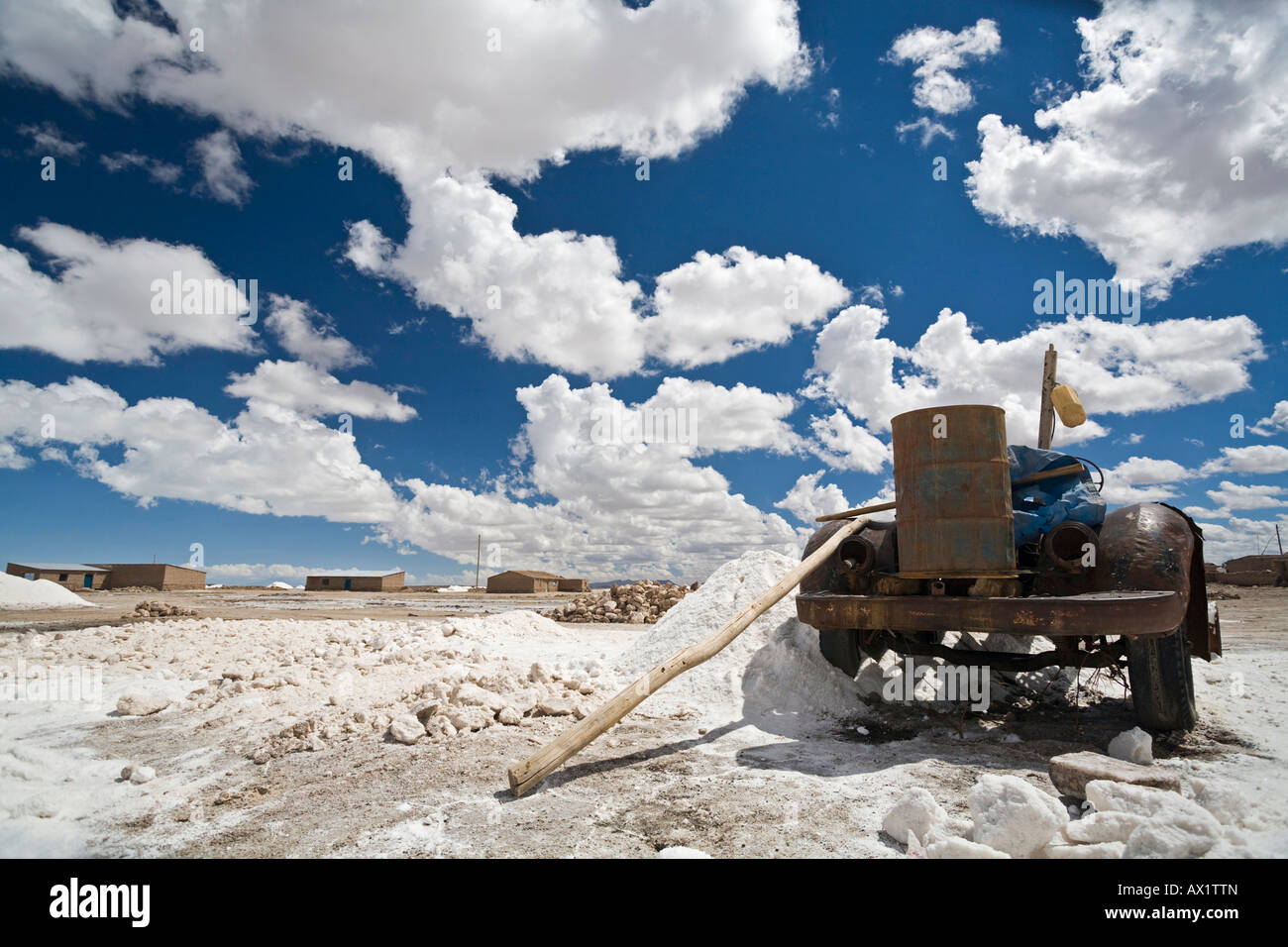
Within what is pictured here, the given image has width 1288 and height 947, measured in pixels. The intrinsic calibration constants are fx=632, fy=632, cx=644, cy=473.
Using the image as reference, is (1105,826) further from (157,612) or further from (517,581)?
(517,581)

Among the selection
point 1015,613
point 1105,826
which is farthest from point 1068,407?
point 1105,826

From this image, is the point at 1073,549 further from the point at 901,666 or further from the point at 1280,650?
the point at 1280,650

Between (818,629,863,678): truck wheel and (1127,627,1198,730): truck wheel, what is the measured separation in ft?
6.69

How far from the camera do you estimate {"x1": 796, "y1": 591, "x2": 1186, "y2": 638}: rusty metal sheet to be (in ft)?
12.5

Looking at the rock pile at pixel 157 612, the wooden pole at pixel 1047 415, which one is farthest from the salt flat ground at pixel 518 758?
the rock pile at pixel 157 612

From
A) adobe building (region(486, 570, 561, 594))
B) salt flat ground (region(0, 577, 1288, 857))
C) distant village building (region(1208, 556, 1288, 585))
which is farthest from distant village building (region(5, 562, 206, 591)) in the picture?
distant village building (region(1208, 556, 1288, 585))

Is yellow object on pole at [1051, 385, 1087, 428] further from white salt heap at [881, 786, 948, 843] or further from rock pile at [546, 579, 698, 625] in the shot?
rock pile at [546, 579, 698, 625]

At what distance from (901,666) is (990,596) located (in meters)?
1.96

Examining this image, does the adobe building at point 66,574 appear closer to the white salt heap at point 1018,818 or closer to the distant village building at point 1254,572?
the white salt heap at point 1018,818

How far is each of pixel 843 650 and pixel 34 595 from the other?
30550mm

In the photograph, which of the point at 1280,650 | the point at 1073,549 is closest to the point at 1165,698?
the point at 1073,549

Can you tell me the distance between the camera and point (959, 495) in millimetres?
4602
